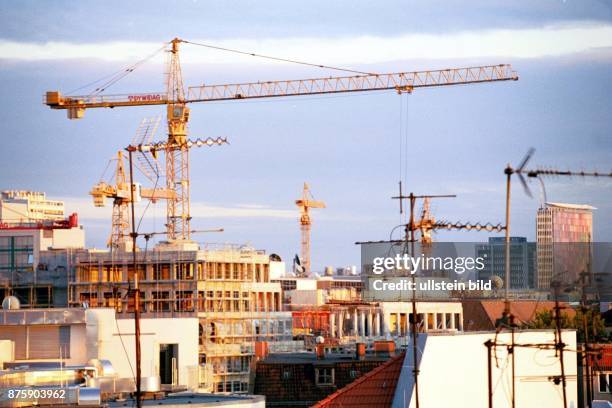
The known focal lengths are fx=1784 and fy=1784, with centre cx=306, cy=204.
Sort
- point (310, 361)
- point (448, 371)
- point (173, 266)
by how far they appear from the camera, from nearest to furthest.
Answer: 1. point (448, 371)
2. point (310, 361)
3. point (173, 266)

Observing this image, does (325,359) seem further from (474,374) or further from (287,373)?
(474,374)

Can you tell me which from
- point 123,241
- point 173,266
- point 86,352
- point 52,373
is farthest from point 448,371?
point 123,241

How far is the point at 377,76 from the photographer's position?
192000mm

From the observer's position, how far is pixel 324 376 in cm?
7594

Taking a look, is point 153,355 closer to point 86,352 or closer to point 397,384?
point 86,352

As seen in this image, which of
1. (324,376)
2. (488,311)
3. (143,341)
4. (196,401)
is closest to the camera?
(196,401)

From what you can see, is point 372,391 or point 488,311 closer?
point 372,391

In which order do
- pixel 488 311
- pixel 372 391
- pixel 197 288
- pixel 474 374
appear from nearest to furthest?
pixel 474 374
pixel 372 391
pixel 197 288
pixel 488 311

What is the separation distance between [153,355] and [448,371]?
2941 cm

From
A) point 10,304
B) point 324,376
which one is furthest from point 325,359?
point 10,304

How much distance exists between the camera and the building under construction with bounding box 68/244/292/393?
134 m

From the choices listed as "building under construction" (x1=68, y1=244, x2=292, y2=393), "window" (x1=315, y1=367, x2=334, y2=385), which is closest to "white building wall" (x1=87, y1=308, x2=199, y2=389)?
"window" (x1=315, y1=367, x2=334, y2=385)

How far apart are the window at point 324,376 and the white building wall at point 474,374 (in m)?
18.7

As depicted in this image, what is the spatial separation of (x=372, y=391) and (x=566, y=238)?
397 ft
